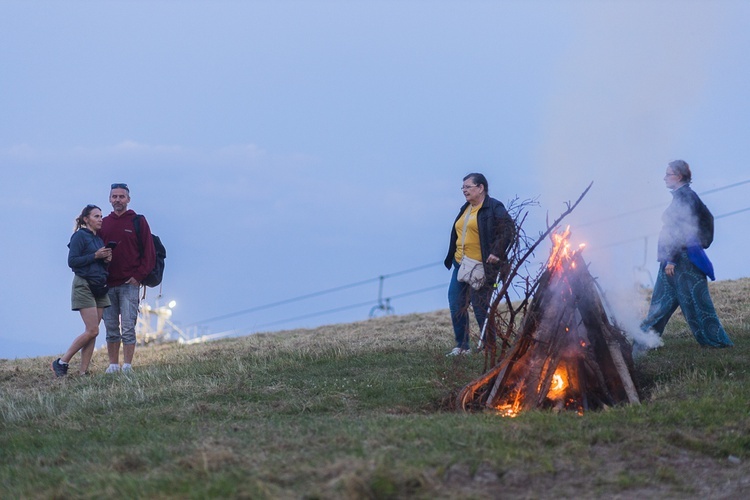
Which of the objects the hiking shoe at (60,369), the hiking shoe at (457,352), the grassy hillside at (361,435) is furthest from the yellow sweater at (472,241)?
the hiking shoe at (60,369)

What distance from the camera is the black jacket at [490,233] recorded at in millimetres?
9594

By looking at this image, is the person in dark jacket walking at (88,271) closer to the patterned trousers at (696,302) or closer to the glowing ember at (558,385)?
the glowing ember at (558,385)

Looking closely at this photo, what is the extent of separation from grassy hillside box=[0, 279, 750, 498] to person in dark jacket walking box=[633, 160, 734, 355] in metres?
0.30

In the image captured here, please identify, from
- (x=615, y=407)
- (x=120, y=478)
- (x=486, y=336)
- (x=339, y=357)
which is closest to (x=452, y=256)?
(x=339, y=357)

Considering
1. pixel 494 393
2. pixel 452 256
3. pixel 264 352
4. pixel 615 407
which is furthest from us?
pixel 264 352

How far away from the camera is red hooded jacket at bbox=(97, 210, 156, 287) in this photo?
11812 millimetres

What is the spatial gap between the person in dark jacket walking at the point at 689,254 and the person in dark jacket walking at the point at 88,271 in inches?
260

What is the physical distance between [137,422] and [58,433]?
65cm

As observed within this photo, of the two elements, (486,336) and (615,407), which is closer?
(615,407)

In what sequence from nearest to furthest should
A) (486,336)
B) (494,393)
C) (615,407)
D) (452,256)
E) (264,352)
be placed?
(615,407)
(494,393)
(486,336)
(452,256)
(264,352)

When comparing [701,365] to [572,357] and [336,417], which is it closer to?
[572,357]

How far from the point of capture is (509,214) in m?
9.34

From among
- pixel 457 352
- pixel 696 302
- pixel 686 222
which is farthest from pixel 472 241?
pixel 696 302

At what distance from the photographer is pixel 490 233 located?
421 inches
